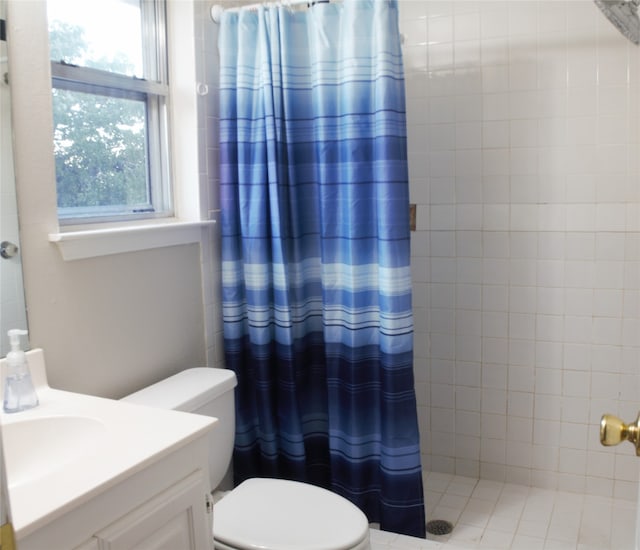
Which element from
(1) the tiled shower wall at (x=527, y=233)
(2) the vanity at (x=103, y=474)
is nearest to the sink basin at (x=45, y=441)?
(2) the vanity at (x=103, y=474)

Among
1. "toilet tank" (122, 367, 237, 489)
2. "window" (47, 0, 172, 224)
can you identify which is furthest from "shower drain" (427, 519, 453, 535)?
"window" (47, 0, 172, 224)

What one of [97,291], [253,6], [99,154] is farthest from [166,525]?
[253,6]

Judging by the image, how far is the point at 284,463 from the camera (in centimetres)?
247

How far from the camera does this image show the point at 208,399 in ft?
6.51

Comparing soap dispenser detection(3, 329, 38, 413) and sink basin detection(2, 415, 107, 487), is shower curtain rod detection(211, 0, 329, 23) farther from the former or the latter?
sink basin detection(2, 415, 107, 487)

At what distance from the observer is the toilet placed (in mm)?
1677

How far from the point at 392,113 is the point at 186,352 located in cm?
105

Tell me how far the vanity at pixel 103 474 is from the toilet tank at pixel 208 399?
0.30 meters

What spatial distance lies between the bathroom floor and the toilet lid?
54cm

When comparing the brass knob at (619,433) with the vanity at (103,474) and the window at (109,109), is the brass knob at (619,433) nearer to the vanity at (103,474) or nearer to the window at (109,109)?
the vanity at (103,474)

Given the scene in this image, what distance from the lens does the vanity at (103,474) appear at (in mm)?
1138

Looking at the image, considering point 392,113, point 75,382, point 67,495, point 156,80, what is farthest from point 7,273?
point 392,113

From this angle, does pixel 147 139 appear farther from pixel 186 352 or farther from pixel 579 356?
pixel 579 356

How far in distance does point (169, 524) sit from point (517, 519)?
1585 millimetres
